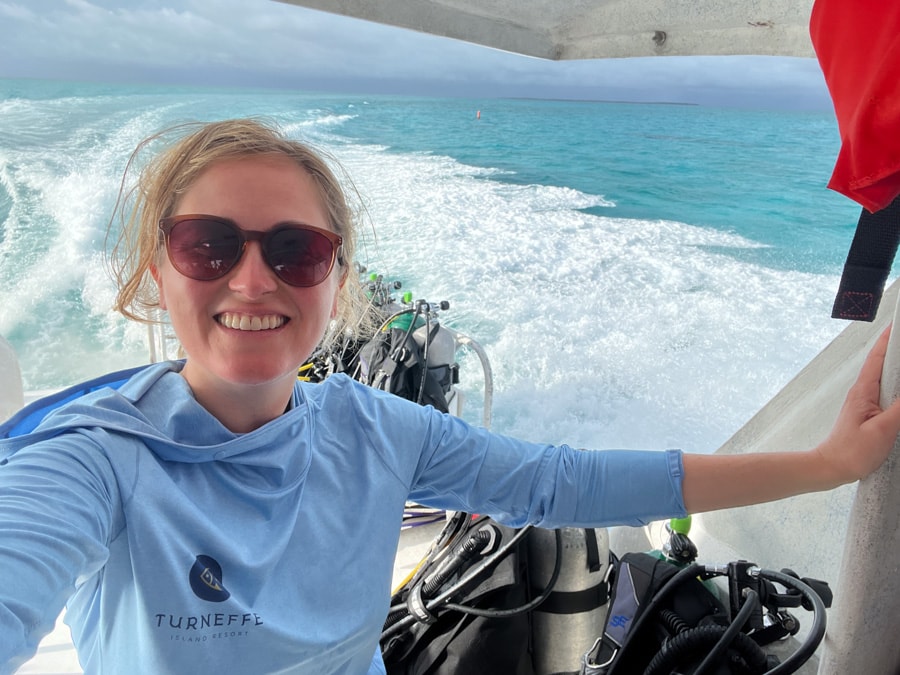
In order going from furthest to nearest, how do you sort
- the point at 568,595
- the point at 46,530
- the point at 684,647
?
the point at 568,595 < the point at 684,647 < the point at 46,530

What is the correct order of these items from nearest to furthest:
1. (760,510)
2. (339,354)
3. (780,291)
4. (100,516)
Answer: (100,516) < (760,510) < (339,354) < (780,291)

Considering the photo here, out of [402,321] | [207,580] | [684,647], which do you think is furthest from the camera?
[402,321]

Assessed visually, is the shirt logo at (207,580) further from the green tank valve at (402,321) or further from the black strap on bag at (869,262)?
the green tank valve at (402,321)

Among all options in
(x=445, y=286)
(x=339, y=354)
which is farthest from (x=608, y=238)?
(x=339, y=354)

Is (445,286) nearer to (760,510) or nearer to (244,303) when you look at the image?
(760,510)

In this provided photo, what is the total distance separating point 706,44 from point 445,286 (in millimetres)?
5058

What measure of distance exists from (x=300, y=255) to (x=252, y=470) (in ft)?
0.85

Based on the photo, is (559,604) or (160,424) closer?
(160,424)

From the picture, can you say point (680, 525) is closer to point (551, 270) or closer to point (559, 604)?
point (559, 604)

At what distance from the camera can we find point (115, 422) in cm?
64

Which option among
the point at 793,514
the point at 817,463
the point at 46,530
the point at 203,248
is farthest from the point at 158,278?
the point at 793,514

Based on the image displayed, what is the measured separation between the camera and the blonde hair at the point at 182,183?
2.58 ft

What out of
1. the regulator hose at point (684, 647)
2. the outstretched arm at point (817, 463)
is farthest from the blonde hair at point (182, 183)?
the regulator hose at point (684, 647)

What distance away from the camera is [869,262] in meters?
0.69
